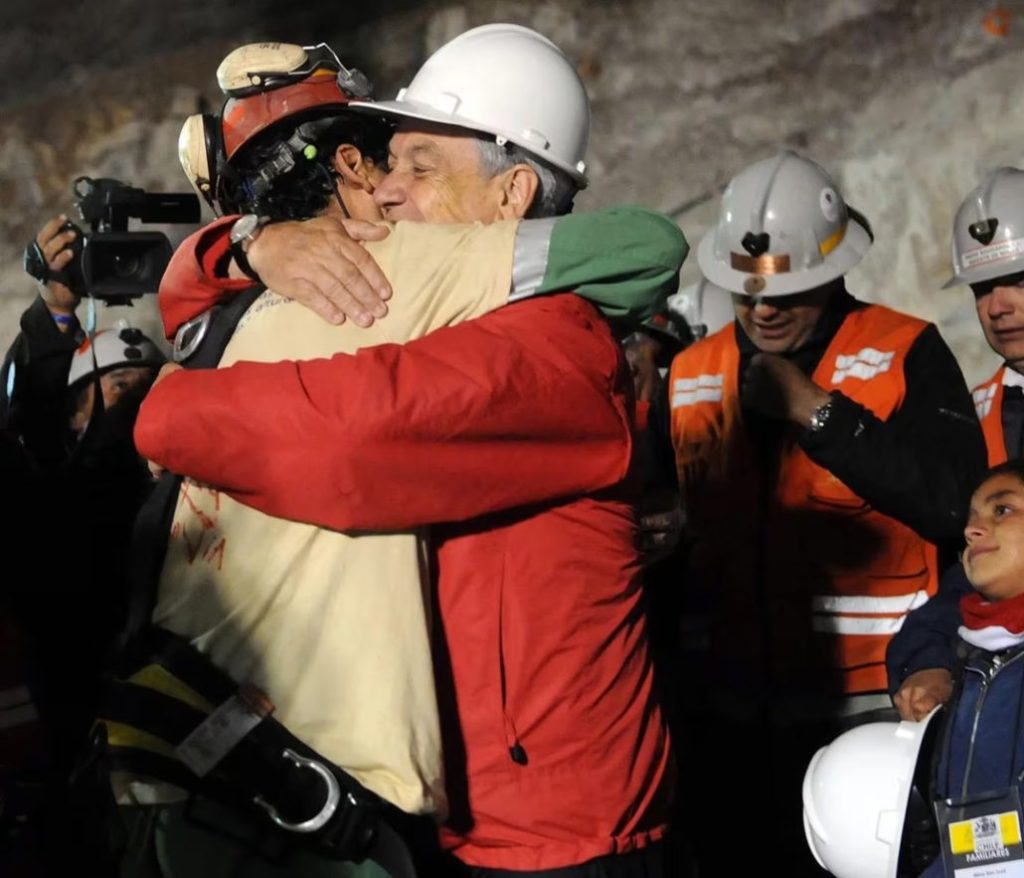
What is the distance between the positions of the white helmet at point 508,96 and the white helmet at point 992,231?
189cm

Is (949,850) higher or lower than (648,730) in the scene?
lower

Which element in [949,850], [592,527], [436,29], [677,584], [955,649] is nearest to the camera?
[592,527]

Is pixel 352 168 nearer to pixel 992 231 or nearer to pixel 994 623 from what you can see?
pixel 994 623

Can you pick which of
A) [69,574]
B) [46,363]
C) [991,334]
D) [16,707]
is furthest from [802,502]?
[16,707]

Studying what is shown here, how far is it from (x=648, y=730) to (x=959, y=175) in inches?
191

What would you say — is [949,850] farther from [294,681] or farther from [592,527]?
[294,681]

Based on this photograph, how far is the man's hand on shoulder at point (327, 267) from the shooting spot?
6.35ft

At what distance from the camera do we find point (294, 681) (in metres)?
1.88

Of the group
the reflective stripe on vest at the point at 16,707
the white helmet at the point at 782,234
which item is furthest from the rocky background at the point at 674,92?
the reflective stripe on vest at the point at 16,707

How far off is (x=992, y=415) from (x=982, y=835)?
1377mm

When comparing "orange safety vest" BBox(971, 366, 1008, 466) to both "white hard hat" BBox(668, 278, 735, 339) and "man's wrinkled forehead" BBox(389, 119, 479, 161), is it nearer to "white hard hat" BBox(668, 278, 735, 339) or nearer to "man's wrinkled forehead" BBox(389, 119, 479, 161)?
"man's wrinkled forehead" BBox(389, 119, 479, 161)

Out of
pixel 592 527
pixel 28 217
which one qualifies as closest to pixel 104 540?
pixel 592 527

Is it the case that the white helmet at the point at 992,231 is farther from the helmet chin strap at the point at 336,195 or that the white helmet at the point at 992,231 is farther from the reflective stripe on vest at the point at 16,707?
the reflective stripe on vest at the point at 16,707

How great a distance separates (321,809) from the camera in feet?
5.99
